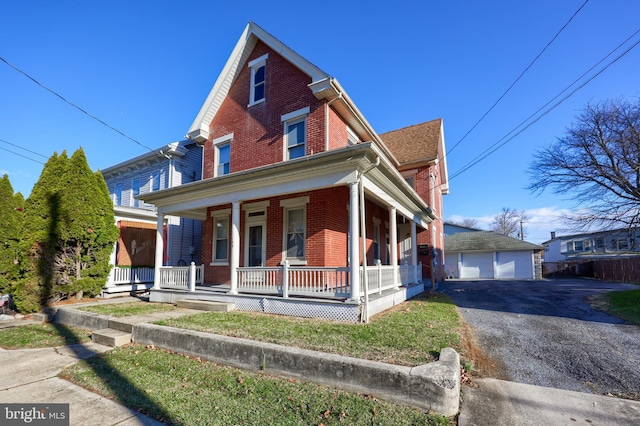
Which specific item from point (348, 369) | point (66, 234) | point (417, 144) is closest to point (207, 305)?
point (66, 234)

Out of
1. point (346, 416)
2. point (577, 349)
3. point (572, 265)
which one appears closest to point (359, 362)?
point (346, 416)

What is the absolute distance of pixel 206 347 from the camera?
5547mm

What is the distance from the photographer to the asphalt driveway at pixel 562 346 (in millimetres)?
4508

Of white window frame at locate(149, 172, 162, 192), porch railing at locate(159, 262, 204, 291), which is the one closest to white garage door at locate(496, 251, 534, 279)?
porch railing at locate(159, 262, 204, 291)

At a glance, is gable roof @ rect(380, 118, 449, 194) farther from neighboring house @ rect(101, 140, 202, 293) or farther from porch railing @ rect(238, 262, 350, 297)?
neighboring house @ rect(101, 140, 202, 293)

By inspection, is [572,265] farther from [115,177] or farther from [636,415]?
[115,177]

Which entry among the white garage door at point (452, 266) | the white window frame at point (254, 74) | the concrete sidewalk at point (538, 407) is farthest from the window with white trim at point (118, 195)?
the white garage door at point (452, 266)

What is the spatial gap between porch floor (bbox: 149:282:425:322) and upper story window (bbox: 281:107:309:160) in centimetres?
496

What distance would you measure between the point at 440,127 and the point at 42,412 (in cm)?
2002

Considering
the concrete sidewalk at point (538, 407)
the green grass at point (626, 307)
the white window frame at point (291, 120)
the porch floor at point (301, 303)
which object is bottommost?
the concrete sidewalk at point (538, 407)

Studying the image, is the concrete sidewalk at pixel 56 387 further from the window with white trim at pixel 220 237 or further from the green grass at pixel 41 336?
the window with white trim at pixel 220 237

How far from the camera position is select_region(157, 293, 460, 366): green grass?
491cm

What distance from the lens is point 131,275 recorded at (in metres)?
13.8

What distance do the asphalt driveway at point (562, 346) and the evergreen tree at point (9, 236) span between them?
45.3ft
